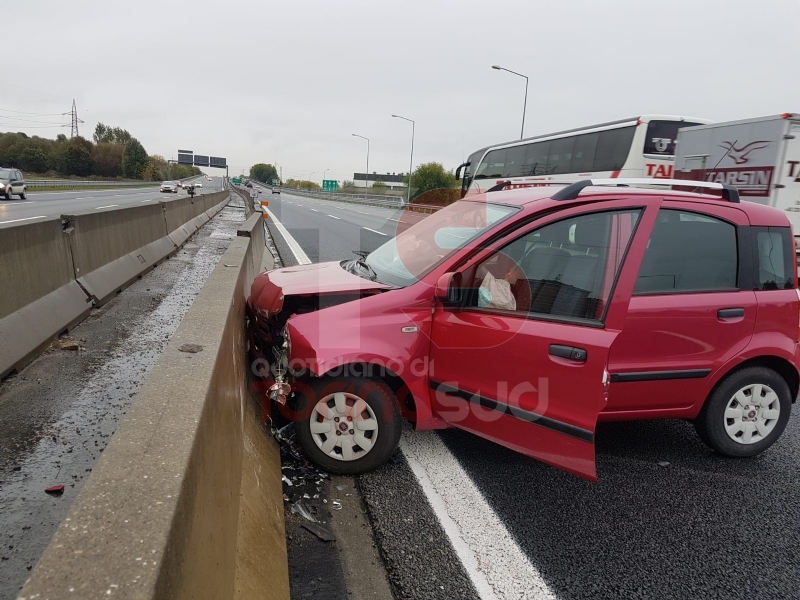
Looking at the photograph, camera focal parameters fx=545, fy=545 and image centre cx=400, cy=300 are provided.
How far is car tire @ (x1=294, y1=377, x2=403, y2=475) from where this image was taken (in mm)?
3316

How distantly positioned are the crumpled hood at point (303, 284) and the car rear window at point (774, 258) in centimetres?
264

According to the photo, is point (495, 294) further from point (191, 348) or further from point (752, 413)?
point (752, 413)

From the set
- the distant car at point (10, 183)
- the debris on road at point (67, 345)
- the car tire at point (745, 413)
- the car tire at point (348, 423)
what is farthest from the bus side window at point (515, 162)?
the distant car at point (10, 183)

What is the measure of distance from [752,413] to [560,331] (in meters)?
1.84

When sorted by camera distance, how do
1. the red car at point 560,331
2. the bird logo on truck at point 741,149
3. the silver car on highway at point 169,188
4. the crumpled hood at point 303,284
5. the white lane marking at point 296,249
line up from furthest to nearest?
the silver car on highway at point 169,188 → the white lane marking at point 296,249 → the bird logo on truck at point 741,149 → the crumpled hood at point 303,284 → the red car at point 560,331

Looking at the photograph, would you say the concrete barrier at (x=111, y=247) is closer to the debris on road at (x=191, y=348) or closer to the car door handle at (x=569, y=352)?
the debris on road at (x=191, y=348)

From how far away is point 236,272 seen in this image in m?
4.43

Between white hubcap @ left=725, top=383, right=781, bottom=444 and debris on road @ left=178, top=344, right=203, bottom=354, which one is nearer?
debris on road @ left=178, top=344, right=203, bottom=354

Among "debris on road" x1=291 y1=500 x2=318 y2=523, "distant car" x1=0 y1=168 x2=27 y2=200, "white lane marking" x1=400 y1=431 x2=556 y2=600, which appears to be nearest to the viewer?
"white lane marking" x1=400 y1=431 x2=556 y2=600

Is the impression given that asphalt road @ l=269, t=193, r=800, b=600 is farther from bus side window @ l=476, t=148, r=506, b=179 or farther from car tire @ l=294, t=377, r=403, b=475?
bus side window @ l=476, t=148, r=506, b=179

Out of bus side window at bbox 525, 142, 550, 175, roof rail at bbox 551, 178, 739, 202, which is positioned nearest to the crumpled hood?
roof rail at bbox 551, 178, 739, 202

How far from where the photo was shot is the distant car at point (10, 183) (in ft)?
86.4

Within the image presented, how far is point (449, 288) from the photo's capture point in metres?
3.27

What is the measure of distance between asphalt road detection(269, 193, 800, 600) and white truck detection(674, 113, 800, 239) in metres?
6.96
